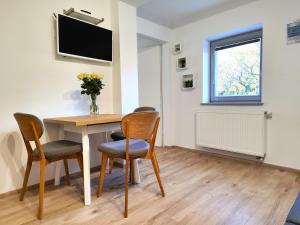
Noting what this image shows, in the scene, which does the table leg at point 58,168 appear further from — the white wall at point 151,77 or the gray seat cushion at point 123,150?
the white wall at point 151,77

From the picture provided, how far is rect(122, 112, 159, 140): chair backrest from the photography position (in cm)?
158

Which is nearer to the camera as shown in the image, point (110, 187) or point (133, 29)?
point (110, 187)

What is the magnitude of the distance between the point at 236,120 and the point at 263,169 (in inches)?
28.6

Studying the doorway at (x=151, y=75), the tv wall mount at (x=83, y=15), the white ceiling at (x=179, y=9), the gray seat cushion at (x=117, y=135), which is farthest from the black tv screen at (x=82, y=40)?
the doorway at (x=151, y=75)

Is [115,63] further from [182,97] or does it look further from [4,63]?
[182,97]

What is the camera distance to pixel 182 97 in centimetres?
368

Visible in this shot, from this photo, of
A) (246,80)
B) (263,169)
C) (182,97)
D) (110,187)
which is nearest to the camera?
(110,187)

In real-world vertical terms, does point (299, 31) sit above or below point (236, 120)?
above

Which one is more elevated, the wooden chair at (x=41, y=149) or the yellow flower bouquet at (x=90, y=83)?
the yellow flower bouquet at (x=90, y=83)

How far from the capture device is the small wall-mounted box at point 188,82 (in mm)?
3461

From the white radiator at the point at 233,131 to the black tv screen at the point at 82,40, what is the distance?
1.80 m

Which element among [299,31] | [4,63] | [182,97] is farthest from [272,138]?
[4,63]

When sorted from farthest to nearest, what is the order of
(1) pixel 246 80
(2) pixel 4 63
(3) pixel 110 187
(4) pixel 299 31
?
(1) pixel 246 80, (4) pixel 299 31, (3) pixel 110 187, (2) pixel 4 63

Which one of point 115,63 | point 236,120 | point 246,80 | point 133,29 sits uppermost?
point 133,29
